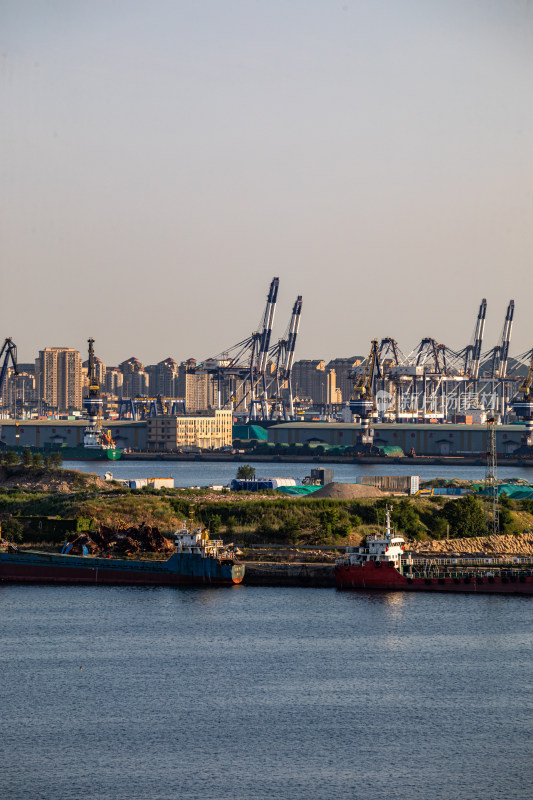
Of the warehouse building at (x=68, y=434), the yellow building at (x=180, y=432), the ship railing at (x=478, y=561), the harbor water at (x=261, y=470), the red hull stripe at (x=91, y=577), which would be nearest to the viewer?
the red hull stripe at (x=91, y=577)

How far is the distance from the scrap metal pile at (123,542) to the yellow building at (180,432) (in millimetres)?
112895

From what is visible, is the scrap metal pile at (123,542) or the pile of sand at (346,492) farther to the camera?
the pile of sand at (346,492)

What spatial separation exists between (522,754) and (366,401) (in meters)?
123

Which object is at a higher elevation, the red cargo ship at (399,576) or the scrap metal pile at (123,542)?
the scrap metal pile at (123,542)

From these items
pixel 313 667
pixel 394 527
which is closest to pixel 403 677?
pixel 313 667

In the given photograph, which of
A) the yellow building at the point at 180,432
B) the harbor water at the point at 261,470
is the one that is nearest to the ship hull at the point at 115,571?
the harbor water at the point at 261,470

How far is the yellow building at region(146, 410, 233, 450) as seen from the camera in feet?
535

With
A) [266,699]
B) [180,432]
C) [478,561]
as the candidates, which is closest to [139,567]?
[478,561]

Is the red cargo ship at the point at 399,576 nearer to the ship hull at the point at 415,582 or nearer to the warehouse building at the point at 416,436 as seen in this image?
the ship hull at the point at 415,582

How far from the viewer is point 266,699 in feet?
94.4

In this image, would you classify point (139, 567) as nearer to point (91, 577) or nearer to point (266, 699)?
point (91, 577)

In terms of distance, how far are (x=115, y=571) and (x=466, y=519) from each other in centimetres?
1626

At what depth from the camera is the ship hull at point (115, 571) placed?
45.0 meters

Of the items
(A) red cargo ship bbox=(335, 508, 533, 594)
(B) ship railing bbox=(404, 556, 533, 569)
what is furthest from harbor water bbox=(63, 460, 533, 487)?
(A) red cargo ship bbox=(335, 508, 533, 594)
